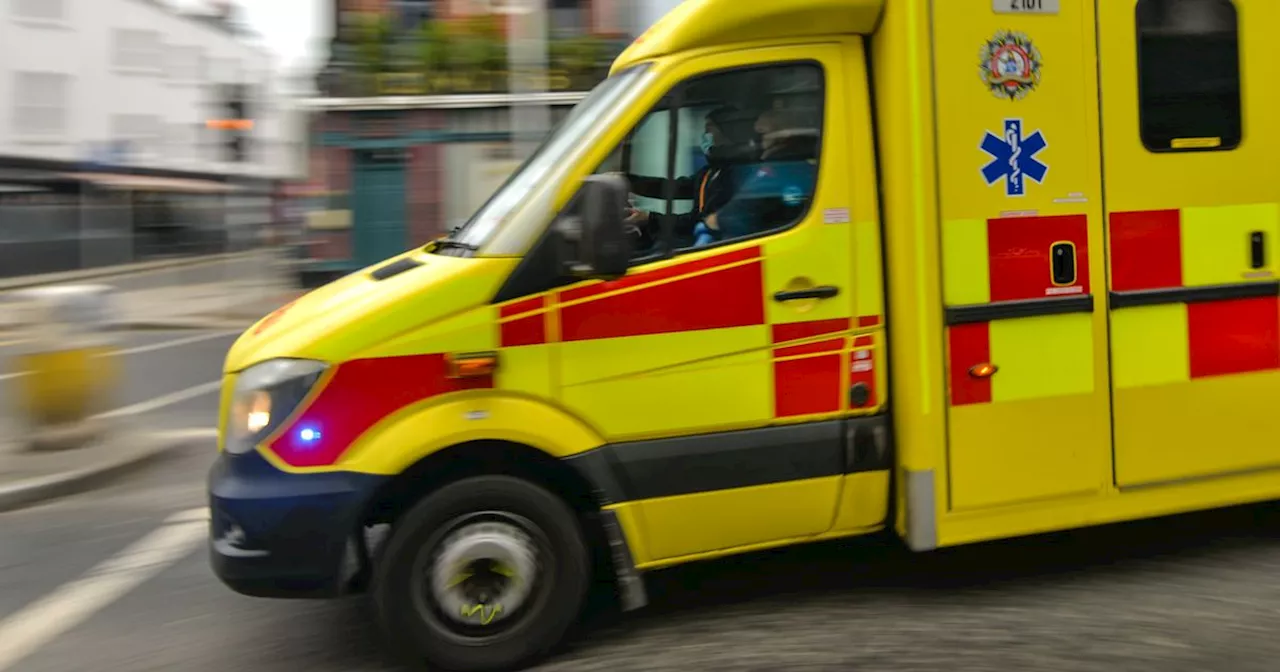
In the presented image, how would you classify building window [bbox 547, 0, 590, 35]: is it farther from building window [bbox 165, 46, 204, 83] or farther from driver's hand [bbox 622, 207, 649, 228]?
building window [bbox 165, 46, 204, 83]

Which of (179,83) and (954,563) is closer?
(954,563)

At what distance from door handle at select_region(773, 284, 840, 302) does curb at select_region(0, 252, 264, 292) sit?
81.4 feet

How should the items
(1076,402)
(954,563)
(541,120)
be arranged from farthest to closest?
1. (541,120)
2. (954,563)
3. (1076,402)

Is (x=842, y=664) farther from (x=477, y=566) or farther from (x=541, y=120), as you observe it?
(x=541, y=120)

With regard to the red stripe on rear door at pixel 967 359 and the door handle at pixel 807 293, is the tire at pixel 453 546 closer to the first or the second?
the door handle at pixel 807 293

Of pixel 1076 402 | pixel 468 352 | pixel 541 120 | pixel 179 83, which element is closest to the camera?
pixel 468 352

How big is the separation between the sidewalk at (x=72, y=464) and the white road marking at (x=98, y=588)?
104cm

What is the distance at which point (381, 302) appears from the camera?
4125 millimetres

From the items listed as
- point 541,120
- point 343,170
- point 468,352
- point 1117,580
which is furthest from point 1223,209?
point 343,170

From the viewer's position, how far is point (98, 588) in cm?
551

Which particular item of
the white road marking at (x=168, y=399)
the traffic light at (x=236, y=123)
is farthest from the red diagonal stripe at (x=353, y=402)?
the traffic light at (x=236, y=123)

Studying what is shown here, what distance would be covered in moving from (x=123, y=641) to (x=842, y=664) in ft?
9.37

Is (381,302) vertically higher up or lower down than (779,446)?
higher up

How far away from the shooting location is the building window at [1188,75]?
4.75 metres
